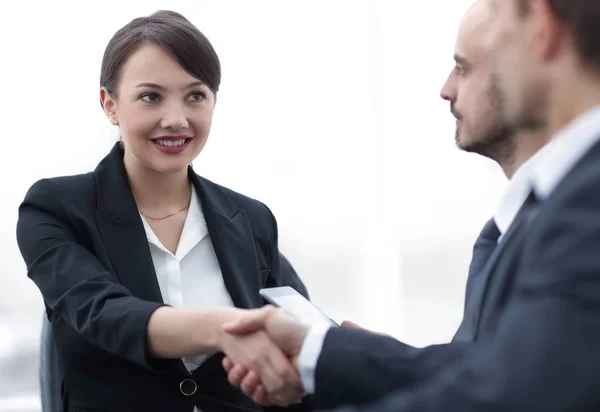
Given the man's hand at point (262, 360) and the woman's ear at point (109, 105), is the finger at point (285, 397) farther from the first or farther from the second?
the woman's ear at point (109, 105)

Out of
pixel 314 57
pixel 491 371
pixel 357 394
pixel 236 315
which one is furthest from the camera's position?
pixel 314 57

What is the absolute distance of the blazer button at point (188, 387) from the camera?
57.1 inches

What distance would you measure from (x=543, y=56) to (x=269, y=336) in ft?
2.13

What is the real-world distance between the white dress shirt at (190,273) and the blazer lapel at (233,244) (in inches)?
Result: 0.9

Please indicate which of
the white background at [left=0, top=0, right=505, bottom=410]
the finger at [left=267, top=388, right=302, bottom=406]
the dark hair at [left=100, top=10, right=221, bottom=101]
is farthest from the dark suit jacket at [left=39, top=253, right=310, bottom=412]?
the white background at [left=0, top=0, right=505, bottom=410]

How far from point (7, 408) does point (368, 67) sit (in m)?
2.00

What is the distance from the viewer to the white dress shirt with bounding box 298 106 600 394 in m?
0.92

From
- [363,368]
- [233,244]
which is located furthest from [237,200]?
[363,368]

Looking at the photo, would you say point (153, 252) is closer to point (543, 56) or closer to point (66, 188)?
point (66, 188)

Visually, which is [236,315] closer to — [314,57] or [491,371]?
[491,371]

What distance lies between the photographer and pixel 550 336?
2.54 feet

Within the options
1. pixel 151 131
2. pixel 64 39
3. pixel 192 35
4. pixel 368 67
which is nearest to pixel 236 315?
pixel 151 131

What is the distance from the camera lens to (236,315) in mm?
1352

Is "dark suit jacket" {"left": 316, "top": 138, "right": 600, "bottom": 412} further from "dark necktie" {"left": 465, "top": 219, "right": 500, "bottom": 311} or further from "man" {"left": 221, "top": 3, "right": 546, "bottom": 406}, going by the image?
"dark necktie" {"left": 465, "top": 219, "right": 500, "bottom": 311}
